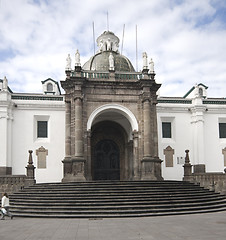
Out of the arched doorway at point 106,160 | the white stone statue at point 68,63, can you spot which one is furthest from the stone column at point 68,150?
the arched doorway at point 106,160

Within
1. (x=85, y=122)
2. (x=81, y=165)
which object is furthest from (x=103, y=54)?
(x=81, y=165)

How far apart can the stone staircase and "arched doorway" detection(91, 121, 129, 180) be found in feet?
25.2

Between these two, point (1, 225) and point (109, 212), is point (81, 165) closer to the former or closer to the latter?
point (109, 212)

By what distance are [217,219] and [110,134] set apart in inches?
608

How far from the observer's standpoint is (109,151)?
27875 millimetres

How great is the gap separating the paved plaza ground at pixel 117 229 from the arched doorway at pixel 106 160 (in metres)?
12.6

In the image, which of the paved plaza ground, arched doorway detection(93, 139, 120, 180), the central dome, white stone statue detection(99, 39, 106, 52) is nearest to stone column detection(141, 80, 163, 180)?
arched doorway detection(93, 139, 120, 180)

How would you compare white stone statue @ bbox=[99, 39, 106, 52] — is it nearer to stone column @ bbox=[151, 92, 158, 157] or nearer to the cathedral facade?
the cathedral facade

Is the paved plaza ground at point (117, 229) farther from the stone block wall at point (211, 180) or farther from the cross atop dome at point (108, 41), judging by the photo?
the cross atop dome at point (108, 41)

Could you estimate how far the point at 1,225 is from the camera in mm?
12688

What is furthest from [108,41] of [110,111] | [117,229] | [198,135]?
[117,229]

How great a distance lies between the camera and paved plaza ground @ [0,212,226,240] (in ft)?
33.4

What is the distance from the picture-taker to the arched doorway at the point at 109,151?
2702cm

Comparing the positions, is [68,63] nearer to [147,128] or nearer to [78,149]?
[78,149]
